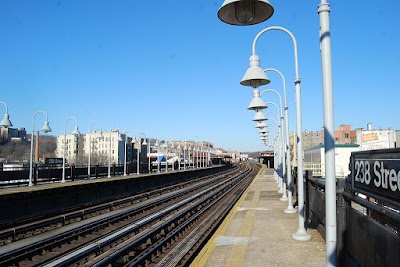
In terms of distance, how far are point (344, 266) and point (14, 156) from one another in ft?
315

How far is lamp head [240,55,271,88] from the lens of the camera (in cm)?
744

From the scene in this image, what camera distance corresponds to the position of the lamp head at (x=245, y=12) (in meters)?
5.05

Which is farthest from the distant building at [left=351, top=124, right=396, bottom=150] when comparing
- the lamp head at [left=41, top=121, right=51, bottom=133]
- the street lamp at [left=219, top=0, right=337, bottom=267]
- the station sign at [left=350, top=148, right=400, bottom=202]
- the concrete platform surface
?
the street lamp at [left=219, top=0, right=337, bottom=267]

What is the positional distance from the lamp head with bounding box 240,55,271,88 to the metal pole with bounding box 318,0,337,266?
2600mm

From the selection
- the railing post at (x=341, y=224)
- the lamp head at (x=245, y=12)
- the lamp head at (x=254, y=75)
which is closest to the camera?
the lamp head at (x=245, y=12)

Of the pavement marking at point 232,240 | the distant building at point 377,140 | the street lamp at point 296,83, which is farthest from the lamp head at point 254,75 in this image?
the distant building at point 377,140

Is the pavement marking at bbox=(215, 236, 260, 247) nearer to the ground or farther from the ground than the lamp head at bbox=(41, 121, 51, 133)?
nearer to the ground

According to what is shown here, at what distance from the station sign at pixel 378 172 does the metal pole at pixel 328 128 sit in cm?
52

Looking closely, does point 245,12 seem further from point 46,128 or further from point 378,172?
point 46,128

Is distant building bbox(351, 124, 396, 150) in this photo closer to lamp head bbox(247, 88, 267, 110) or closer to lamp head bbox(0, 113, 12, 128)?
lamp head bbox(0, 113, 12, 128)

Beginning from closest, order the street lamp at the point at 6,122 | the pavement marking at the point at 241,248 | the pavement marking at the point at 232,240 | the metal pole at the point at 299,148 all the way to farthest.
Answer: the pavement marking at the point at 241,248 < the pavement marking at the point at 232,240 < the metal pole at the point at 299,148 < the street lamp at the point at 6,122

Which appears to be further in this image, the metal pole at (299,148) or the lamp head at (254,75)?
the metal pole at (299,148)

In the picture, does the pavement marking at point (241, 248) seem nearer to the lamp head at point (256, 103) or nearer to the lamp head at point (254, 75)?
the lamp head at point (256, 103)

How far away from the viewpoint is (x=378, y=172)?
4.62m
